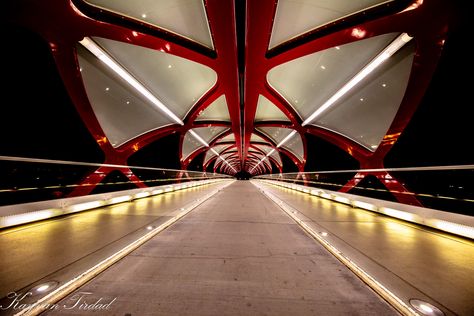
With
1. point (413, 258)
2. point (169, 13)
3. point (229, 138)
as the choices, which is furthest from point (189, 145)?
point (413, 258)

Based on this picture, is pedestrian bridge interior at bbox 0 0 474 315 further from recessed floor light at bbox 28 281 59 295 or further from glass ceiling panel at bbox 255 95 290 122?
glass ceiling panel at bbox 255 95 290 122

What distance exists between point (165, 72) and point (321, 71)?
A: 877 centimetres

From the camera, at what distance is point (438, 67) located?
7.44 meters

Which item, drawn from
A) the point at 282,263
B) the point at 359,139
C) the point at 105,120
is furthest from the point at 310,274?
the point at 359,139

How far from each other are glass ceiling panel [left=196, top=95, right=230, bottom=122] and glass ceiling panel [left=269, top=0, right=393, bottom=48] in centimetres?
811

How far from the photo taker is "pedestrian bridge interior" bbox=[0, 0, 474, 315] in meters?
1.88

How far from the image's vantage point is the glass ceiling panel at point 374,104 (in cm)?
913

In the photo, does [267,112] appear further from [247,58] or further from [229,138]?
[229,138]

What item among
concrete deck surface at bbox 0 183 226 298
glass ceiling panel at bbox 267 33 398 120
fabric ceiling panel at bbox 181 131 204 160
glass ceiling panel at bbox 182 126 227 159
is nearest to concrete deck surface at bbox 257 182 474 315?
concrete deck surface at bbox 0 183 226 298

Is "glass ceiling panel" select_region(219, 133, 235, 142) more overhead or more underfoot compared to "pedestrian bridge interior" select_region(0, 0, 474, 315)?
more overhead

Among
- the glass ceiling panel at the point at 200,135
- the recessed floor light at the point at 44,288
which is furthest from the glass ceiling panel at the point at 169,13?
the glass ceiling panel at the point at 200,135

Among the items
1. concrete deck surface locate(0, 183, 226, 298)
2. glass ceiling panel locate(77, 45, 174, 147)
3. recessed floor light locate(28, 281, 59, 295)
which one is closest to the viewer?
recessed floor light locate(28, 281, 59, 295)

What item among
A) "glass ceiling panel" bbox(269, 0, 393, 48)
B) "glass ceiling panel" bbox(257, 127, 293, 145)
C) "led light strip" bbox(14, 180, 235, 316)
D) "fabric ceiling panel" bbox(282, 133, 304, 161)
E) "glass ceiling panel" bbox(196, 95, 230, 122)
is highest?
"glass ceiling panel" bbox(269, 0, 393, 48)

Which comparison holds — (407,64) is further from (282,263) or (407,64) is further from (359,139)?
(282,263)
